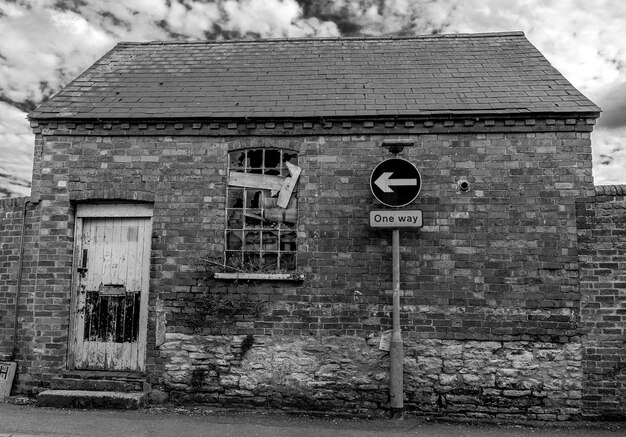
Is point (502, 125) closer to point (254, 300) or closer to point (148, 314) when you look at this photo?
point (254, 300)

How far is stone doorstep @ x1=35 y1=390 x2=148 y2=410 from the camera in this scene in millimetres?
6504

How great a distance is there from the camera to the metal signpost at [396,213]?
247 inches

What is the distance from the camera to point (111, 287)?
726cm

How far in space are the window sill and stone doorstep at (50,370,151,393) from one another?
1.94 meters

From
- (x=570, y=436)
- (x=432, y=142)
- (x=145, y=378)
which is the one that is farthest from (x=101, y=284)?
(x=570, y=436)

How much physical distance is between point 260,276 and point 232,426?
2.04m

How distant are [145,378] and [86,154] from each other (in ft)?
11.9

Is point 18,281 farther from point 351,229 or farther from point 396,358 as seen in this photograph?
point 396,358

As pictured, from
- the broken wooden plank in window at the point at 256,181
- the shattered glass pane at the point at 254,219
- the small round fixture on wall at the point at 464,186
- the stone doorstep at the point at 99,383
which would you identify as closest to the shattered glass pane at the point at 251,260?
the shattered glass pane at the point at 254,219

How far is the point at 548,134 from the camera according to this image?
22.6 feet

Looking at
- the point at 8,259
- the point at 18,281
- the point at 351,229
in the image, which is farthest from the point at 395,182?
the point at 8,259

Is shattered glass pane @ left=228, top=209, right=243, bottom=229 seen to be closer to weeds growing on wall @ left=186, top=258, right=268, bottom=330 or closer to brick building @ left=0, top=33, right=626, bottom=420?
brick building @ left=0, top=33, right=626, bottom=420

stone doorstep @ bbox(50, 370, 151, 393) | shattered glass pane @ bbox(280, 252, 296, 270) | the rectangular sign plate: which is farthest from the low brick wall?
the rectangular sign plate

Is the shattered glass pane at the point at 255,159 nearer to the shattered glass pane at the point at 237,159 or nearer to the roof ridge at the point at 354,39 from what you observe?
the shattered glass pane at the point at 237,159
